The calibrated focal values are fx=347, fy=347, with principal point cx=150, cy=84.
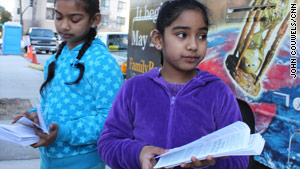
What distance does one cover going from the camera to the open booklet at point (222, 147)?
1.01 m

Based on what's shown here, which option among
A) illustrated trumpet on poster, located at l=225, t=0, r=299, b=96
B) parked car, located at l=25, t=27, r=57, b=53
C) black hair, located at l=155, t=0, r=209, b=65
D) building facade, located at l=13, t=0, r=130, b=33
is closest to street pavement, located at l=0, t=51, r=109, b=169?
illustrated trumpet on poster, located at l=225, t=0, r=299, b=96

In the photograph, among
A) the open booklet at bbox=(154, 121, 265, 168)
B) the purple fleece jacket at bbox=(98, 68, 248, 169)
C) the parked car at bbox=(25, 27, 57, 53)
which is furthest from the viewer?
the parked car at bbox=(25, 27, 57, 53)

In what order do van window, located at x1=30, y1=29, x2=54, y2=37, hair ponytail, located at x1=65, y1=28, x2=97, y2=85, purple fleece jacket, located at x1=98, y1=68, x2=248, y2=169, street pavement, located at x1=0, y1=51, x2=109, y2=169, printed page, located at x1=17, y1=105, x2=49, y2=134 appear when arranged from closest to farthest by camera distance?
purple fleece jacket, located at x1=98, y1=68, x2=248, y2=169
printed page, located at x1=17, y1=105, x2=49, y2=134
hair ponytail, located at x1=65, y1=28, x2=97, y2=85
street pavement, located at x1=0, y1=51, x2=109, y2=169
van window, located at x1=30, y1=29, x2=54, y2=37

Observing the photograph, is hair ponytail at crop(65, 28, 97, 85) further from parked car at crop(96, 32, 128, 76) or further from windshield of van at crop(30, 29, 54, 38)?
windshield of van at crop(30, 29, 54, 38)

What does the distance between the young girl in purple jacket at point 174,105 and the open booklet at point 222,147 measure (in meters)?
0.21

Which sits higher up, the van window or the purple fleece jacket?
the purple fleece jacket

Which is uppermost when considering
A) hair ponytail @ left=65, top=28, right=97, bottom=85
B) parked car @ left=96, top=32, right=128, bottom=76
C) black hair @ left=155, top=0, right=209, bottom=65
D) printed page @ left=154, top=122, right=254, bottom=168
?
Result: black hair @ left=155, top=0, right=209, bottom=65

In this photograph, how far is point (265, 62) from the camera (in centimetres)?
271

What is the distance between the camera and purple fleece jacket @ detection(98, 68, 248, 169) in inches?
56.4

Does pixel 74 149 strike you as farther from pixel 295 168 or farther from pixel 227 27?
pixel 227 27

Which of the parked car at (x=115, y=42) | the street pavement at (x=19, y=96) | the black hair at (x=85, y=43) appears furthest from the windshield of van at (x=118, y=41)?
the black hair at (x=85, y=43)

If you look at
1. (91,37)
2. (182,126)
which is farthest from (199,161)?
(91,37)

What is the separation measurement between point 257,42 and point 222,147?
1.93 metres

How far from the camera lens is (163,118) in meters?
1.47
